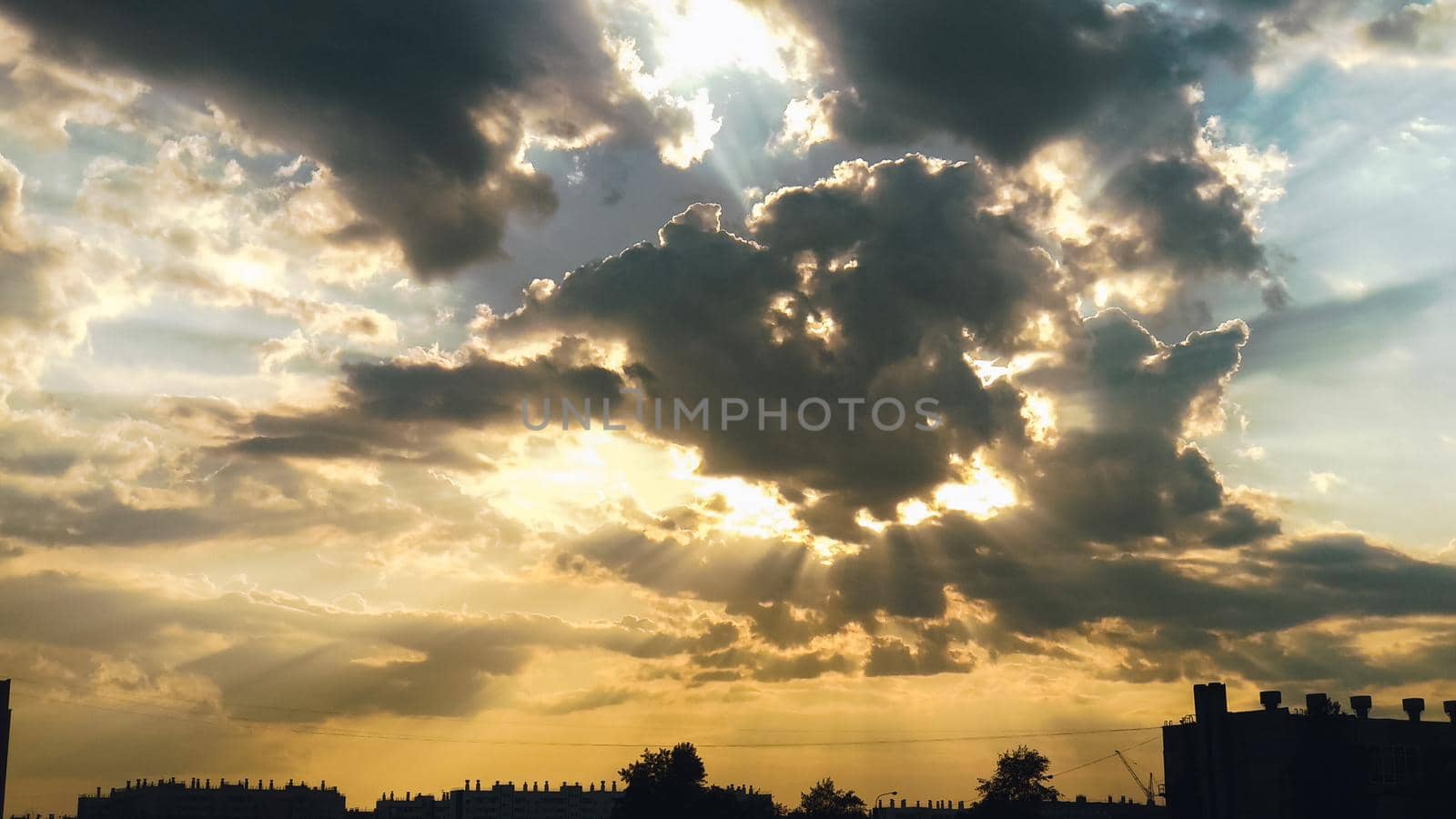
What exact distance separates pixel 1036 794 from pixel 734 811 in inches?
2122

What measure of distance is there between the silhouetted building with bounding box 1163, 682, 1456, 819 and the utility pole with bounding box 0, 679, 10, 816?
444ft

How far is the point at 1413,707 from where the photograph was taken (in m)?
124

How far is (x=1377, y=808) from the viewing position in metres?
115

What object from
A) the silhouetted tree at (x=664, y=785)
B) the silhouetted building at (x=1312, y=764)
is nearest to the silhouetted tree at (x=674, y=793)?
the silhouetted tree at (x=664, y=785)

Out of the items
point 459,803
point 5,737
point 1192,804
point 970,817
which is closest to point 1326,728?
point 1192,804

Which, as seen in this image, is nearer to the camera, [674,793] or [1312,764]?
[1312,764]

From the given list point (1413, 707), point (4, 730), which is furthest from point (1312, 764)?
point (4, 730)

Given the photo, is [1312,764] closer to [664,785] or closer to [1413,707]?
[1413,707]

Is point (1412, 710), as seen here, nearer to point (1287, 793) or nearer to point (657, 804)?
point (1287, 793)

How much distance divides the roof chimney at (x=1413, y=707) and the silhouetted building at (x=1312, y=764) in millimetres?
532

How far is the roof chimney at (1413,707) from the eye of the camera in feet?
404

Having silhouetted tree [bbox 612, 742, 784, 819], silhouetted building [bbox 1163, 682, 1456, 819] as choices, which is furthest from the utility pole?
silhouetted building [bbox 1163, 682, 1456, 819]

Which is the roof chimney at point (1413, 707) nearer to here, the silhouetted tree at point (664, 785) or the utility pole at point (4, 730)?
the silhouetted tree at point (664, 785)

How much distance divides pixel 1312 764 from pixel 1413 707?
1692cm
